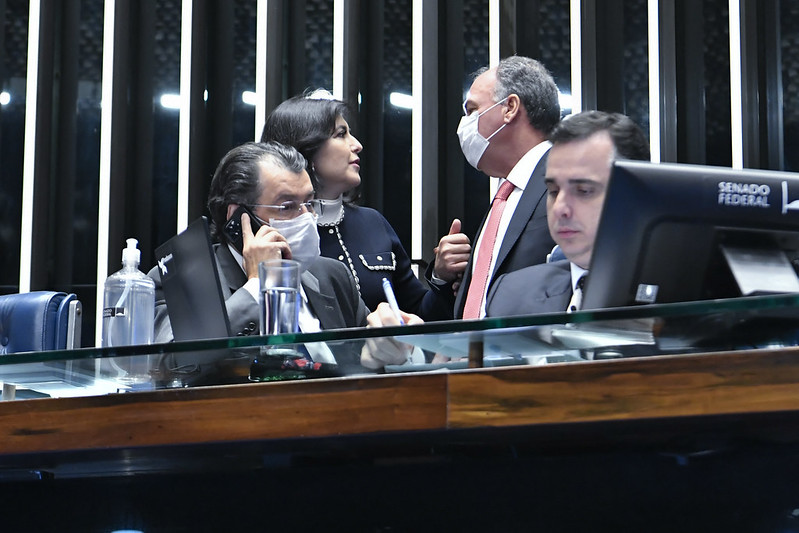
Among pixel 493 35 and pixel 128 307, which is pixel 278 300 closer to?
pixel 128 307

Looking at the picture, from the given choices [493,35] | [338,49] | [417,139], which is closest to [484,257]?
[417,139]

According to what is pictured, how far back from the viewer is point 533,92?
312cm

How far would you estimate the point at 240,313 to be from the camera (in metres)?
2.32

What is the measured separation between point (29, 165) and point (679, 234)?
3231mm

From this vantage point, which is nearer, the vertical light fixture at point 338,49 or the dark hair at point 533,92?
the dark hair at point 533,92

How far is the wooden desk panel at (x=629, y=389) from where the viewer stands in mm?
1005

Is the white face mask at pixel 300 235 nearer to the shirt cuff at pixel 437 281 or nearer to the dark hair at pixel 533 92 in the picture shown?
the shirt cuff at pixel 437 281

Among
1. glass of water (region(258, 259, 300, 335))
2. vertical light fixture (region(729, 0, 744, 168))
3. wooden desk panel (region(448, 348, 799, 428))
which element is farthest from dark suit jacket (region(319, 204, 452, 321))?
wooden desk panel (region(448, 348, 799, 428))

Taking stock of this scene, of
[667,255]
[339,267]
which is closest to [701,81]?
[339,267]

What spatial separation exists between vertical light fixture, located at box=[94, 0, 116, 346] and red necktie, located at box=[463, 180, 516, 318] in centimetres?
171

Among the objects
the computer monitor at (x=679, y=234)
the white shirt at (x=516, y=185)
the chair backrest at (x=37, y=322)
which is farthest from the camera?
the white shirt at (x=516, y=185)

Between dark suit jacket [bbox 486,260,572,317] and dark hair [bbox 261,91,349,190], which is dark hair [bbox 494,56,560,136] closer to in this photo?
dark hair [bbox 261,91,349,190]

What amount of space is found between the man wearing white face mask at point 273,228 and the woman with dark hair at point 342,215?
37 centimetres

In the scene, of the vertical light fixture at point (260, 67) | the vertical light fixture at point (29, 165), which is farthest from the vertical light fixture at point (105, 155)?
the vertical light fixture at point (260, 67)
